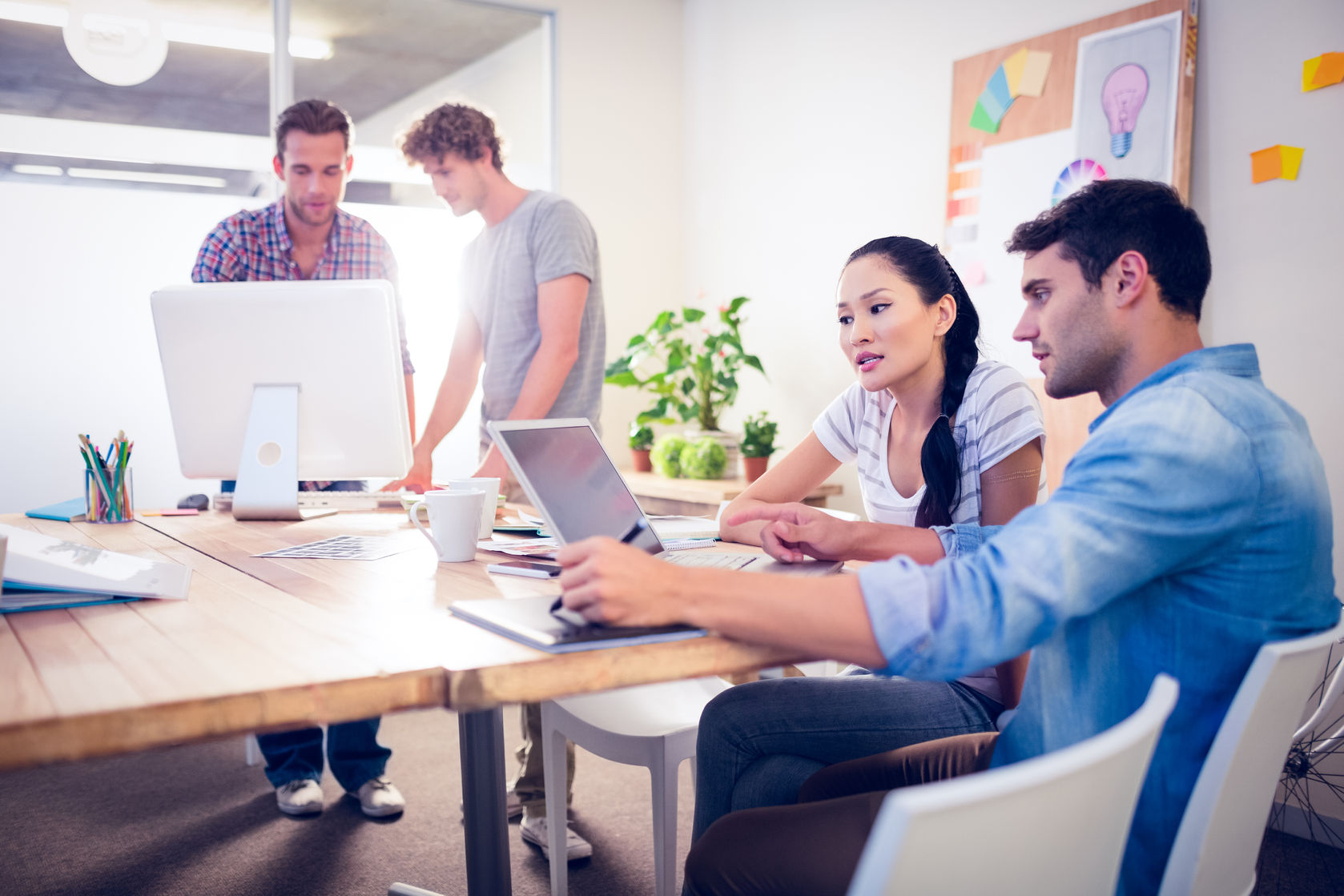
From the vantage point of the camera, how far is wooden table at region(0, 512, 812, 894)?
70cm

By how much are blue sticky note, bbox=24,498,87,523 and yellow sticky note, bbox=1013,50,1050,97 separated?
2711 millimetres

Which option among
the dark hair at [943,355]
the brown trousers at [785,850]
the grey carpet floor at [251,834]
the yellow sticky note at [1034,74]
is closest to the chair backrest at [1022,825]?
the brown trousers at [785,850]

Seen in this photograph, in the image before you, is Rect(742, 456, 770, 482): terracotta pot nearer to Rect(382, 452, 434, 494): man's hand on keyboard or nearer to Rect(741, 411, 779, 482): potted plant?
Rect(741, 411, 779, 482): potted plant

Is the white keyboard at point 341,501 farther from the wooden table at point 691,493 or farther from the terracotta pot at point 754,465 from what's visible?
the terracotta pot at point 754,465

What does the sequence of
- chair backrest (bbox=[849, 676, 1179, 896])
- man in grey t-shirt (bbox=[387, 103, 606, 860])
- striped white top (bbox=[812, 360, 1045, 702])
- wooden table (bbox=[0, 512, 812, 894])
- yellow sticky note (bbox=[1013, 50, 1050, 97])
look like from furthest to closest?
yellow sticky note (bbox=[1013, 50, 1050, 97]) < man in grey t-shirt (bbox=[387, 103, 606, 860]) < striped white top (bbox=[812, 360, 1045, 702]) < wooden table (bbox=[0, 512, 812, 894]) < chair backrest (bbox=[849, 676, 1179, 896])

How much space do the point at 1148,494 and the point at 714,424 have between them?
299 centimetres

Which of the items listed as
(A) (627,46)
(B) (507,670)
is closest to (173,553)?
(B) (507,670)

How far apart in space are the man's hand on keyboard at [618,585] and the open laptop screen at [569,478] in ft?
0.91

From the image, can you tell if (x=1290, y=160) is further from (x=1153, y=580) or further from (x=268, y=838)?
(x=268, y=838)

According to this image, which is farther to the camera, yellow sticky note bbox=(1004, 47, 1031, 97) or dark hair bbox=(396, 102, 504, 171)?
yellow sticky note bbox=(1004, 47, 1031, 97)

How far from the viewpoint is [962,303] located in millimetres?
1693

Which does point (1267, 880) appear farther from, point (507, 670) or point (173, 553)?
point (173, 553)

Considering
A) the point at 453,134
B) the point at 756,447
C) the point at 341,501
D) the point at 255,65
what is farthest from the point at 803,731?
the point at 255,65

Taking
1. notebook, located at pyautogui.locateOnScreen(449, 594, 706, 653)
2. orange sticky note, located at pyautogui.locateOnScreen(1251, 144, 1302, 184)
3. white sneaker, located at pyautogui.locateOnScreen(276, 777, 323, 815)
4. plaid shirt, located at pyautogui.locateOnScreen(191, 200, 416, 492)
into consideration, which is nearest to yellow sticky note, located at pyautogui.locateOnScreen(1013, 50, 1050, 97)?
orange sticky note, located at pyautogui.locateOnScreen(1251, 144, 1302, 184)
